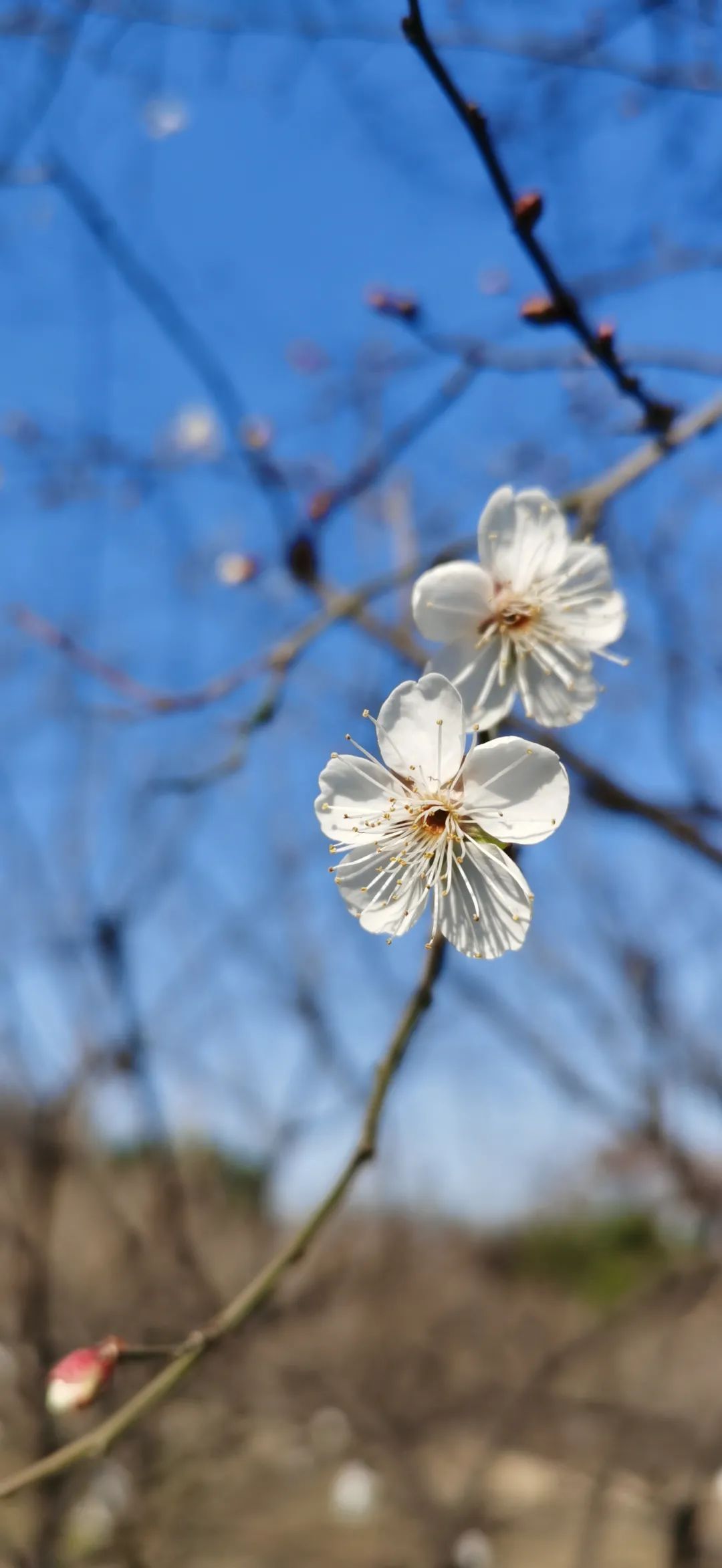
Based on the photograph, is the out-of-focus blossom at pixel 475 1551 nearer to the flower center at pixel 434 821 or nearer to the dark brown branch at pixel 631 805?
the dark brown branch at pixel 631 805

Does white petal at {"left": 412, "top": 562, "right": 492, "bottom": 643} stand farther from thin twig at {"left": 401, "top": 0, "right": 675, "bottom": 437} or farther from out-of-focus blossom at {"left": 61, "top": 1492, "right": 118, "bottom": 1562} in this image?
out-of-focus blossom at {"left": 61, "top": 1492, "right": 118, "bottom": 1562}

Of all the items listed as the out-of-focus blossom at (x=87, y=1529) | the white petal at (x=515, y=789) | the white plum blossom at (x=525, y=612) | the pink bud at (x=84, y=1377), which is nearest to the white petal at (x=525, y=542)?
the white plum blossom at (x=525, y=612)

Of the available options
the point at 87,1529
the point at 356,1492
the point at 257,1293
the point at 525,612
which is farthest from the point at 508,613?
the point at 356,1492

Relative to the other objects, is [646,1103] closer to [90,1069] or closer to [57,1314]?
[90,1069]

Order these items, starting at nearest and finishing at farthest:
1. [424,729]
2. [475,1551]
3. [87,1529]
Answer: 1. [424,729]
2. [475,1551]
3. [87,1529]


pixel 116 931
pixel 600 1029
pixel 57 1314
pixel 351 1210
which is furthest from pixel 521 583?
pixel 351 1210

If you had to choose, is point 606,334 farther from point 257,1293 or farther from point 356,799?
point 257,1293
